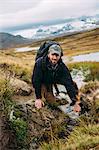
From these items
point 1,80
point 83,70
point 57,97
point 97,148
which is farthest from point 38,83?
point 83,70

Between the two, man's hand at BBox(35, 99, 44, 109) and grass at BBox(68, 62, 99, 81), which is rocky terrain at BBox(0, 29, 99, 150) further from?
grass at BBox(68, 62, 99, 81)

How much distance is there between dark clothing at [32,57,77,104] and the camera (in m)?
7.57

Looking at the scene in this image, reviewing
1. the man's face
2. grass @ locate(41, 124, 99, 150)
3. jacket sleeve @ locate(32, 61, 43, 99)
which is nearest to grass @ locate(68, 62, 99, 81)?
jacket sleeve @ locate(32, 61, 43, 99)

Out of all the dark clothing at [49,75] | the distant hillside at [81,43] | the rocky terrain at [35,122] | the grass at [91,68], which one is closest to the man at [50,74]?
the dark clothing at [49,75]

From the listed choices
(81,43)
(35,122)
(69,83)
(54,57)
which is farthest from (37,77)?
(81,43)

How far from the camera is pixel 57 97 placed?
30.6 feet

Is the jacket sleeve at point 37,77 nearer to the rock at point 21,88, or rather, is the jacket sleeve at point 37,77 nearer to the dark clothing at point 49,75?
the dark clothing at point 49,75

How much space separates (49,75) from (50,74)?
27 mm

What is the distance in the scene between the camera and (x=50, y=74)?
786 cm

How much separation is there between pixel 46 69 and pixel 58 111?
1.39 meters

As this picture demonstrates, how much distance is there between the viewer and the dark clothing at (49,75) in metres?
7.57

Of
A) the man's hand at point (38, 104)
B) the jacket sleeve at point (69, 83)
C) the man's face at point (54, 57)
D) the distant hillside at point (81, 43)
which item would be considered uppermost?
the man's face at point (54, 57)

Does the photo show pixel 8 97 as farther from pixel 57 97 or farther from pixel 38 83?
pixel 57 97

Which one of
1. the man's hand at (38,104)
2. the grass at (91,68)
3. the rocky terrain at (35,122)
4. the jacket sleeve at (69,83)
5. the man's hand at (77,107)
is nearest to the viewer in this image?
the rocky terrain at (35,122)
